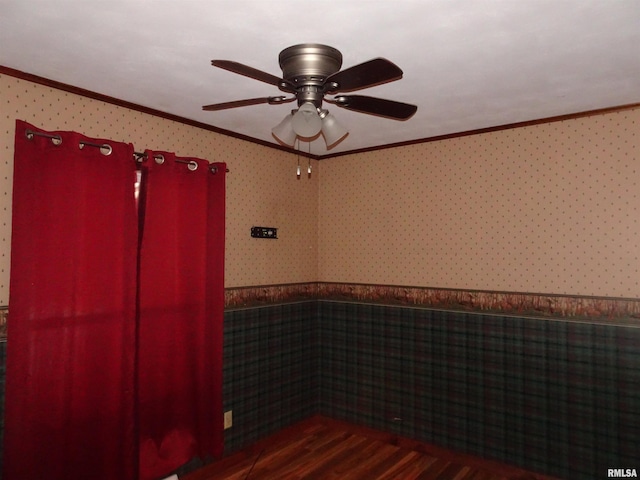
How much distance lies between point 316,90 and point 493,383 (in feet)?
8.06

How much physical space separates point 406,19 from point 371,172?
2202 millimetres

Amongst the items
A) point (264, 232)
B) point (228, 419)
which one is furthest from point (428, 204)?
point (228, 419)

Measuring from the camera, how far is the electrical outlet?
129 inches

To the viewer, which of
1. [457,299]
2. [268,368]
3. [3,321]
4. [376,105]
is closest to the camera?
A: [376,105]

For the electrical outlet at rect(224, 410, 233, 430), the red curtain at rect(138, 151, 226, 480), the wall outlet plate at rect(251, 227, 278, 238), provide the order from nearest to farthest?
1. the red curtain at rect(138, 151, 226, 480)
2. the electrical outlet at rect(224, 410, 233, 430)
3. the wall outlet plate at rect(251, 227, 278, 238)

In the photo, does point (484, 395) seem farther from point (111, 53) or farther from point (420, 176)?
point (111, 53)

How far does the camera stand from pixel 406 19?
5.84 ft

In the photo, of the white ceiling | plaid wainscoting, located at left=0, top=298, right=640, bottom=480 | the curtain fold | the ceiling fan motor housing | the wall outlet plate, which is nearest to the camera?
the white ceiling

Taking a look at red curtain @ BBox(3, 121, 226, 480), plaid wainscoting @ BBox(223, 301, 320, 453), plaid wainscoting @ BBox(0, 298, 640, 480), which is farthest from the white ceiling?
plaid wainscoting @ BBox(223, 301, 320, 453)

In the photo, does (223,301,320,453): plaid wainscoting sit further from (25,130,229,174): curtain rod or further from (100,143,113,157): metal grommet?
(100,143,113,157): metal grommet

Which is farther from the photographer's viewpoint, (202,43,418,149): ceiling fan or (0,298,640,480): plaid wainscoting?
(0,298,640,480): plaid wainscoting

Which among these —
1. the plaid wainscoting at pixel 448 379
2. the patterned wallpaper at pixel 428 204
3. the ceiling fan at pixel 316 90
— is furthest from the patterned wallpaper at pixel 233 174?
the ceiling fan at pixel 316 90

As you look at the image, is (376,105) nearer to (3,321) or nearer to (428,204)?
(428,204)

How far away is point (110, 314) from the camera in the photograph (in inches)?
98.0
